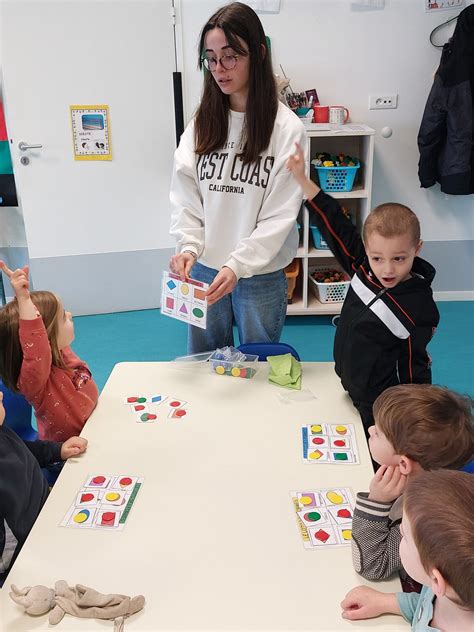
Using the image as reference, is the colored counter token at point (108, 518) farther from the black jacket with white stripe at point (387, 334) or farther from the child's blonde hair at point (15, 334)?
the black jacket with white stripe at point (387, 334)

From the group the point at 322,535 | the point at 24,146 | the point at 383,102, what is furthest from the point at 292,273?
the point at 322,535

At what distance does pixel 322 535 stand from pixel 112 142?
3283 millimetres

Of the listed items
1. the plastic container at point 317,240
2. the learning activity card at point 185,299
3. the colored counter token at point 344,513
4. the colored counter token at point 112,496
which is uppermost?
the learning activity card at point 185,299

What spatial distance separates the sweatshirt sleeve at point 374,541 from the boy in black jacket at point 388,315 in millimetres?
492

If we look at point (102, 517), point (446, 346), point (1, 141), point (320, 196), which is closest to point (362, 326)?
point (320, 196)

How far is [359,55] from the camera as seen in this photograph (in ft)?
12.8

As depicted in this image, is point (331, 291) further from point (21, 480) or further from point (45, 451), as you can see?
point (21, 480)

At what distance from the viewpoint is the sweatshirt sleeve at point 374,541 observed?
1.14m

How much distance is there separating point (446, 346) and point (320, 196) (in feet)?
6.95

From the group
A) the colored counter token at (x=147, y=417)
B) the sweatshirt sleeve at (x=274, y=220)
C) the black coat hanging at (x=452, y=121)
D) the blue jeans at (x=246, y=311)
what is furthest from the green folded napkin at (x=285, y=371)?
the black coat hanging at (x=452, y=121)

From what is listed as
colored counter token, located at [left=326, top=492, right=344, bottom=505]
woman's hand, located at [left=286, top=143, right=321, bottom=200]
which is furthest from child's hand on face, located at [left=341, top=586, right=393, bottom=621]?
woman's hand, located at [left=286, top=143, right=321, bottom=200]

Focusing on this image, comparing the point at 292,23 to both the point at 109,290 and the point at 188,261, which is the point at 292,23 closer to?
the point at 109,290

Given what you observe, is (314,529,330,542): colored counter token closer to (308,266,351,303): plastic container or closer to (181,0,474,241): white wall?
(308,266,351,303): plastic container

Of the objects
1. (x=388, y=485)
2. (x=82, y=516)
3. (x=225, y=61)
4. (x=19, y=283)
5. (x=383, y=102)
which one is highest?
(x=225, y=61)
